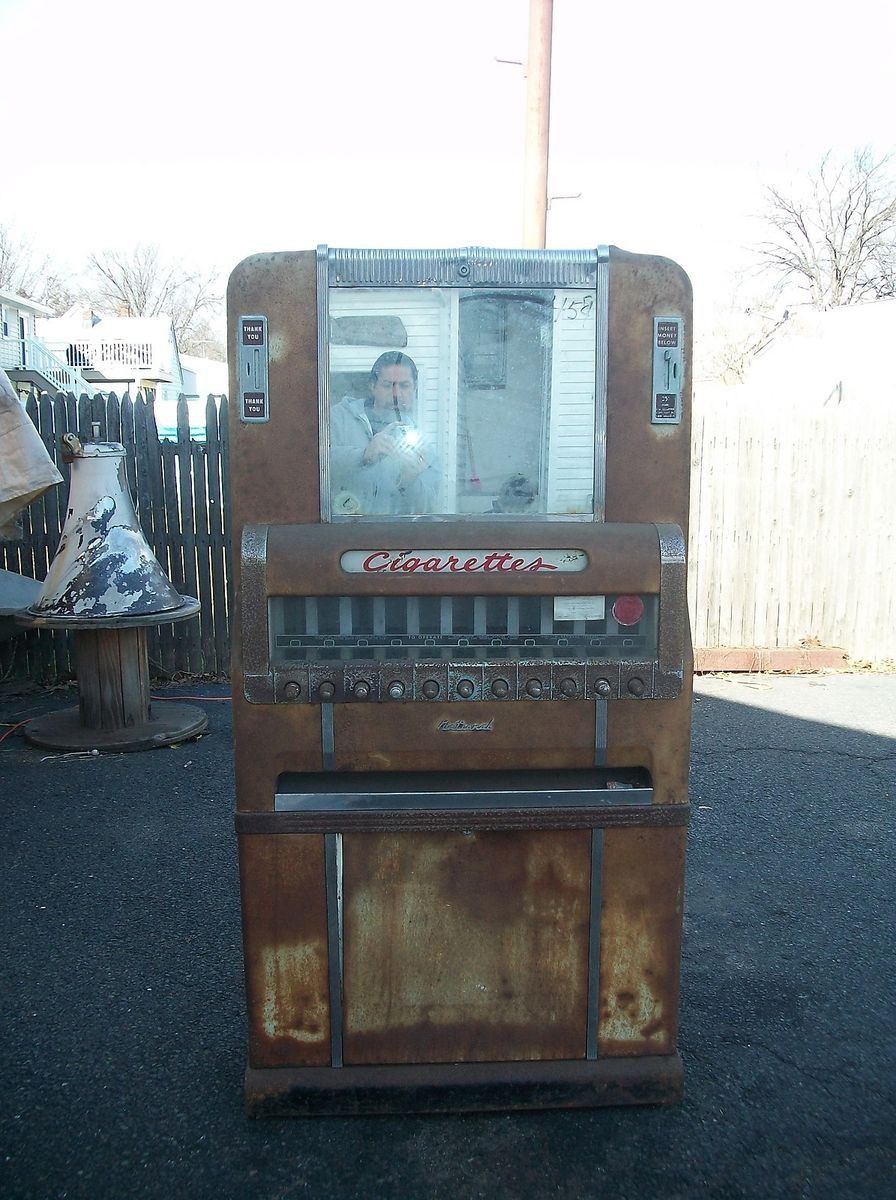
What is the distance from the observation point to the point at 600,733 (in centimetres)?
234

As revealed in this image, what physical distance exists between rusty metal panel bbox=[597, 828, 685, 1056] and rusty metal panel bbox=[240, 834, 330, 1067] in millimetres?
697

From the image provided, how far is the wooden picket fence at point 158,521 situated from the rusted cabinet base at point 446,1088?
514 centimetres

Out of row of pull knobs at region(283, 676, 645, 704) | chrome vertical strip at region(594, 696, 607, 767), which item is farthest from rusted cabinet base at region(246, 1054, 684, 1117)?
row of pull knobs at region(283, 676, 645, 704)

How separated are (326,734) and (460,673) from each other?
1.15ft

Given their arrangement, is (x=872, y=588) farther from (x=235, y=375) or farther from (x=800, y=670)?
(x=235, y=375)

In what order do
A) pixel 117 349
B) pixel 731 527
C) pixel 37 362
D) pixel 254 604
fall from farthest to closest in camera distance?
pixel 117 349 → pixel 37 362 → pixel 731 527 → pixel 254 604

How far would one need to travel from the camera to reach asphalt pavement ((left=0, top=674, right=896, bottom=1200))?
226 cm

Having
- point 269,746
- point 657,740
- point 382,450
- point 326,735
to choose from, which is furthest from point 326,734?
point 657,740

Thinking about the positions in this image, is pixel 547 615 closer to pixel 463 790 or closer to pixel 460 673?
pixel 460 673

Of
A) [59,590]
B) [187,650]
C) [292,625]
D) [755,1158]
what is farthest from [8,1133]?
[187,650]

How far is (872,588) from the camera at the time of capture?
7812 mm

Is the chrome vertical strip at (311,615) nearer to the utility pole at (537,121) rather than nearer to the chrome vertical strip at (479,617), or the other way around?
the chrome vertical strip at (479,617)

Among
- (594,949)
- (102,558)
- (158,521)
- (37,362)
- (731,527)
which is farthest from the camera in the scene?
(37,362)

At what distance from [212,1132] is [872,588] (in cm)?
686
